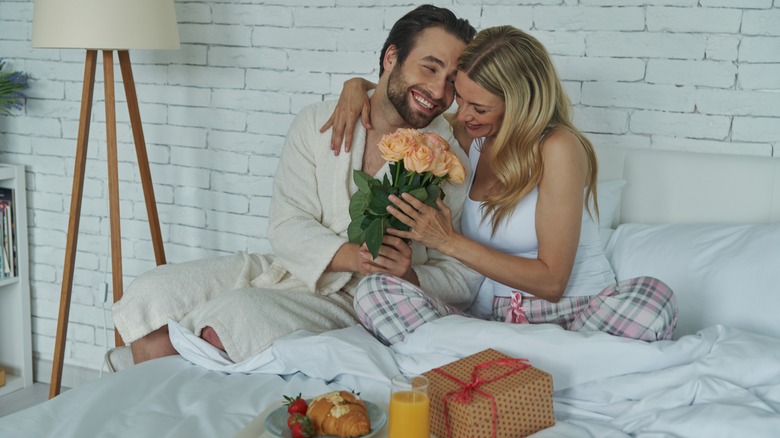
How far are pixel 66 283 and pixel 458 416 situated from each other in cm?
176

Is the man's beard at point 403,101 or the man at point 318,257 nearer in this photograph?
the man at point 318,257

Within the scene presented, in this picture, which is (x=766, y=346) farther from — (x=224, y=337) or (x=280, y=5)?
(x=280, y=5)

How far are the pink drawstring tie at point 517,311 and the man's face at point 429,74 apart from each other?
574 mm

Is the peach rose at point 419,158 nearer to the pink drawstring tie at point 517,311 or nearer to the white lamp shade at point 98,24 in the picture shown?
the pink drawstring tie at point 517,311

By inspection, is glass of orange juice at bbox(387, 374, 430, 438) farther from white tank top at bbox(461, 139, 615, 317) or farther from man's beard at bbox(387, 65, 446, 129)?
man's beard at bbox(387, 65, 446, 129)

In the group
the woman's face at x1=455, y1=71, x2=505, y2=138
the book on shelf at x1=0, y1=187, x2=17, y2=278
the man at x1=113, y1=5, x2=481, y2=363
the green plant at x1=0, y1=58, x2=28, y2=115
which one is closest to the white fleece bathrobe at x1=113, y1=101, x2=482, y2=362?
the man at x1=113, y1=5, x2=481, y2=363

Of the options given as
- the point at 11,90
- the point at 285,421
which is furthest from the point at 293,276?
the point at 11,90

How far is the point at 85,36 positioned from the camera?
2541mm

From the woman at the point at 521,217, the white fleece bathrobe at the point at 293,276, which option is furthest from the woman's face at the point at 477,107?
the white fleece bathrobe at the point at 293,276

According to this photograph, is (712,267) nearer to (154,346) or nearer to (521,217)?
(521,217)

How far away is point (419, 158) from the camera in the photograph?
1906mm

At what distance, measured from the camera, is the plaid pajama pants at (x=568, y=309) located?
1877 millimetres

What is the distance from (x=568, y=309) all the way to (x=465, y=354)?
0.48m

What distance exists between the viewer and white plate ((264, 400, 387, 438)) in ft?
4.77
